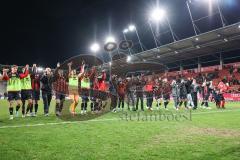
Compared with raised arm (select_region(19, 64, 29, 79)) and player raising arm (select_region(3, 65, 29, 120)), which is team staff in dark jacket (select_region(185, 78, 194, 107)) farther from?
player raising arm (select_region(3, 65, 29, 120))

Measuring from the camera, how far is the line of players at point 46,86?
12.8m

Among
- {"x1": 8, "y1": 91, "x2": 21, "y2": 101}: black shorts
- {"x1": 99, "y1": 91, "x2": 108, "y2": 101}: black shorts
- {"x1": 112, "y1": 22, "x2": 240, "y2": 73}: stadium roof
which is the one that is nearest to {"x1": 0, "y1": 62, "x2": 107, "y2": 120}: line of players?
{"x1": 8, "y1": 91, "x2": 21, "y2": 101}: black shorts

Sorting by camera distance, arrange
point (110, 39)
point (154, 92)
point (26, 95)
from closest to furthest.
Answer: point (26, 95) → point (154, 92) → point (110, 39)

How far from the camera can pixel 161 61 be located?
51.3m

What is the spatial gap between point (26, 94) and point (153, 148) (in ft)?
29.5

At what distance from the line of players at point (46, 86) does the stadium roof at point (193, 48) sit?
800 inches

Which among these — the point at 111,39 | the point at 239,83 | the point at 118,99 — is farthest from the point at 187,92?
the point at 111,39

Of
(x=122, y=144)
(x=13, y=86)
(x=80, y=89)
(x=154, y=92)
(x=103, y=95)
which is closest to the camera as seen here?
(x=122, y=144)

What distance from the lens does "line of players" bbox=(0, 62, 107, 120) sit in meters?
12.8

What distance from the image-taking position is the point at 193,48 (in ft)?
132

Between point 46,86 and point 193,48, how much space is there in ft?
98.7

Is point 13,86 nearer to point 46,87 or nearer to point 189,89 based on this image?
point 46,87

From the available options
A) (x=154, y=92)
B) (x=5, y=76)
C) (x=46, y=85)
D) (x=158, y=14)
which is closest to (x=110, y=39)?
(x=158, y=14)

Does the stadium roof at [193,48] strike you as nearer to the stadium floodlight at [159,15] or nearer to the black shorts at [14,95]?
the stadium floodlight at [159,15]
